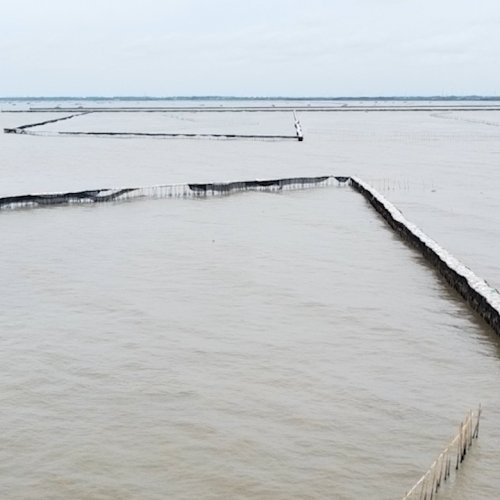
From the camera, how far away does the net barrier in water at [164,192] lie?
1054 inches

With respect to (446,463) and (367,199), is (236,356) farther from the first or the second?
(367,199)

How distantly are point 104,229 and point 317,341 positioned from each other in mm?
11985

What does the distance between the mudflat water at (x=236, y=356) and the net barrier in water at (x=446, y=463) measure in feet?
0.48

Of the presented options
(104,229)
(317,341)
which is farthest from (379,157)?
(317,341)

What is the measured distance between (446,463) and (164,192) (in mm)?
23314

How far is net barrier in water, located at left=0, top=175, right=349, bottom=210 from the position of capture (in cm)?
2678

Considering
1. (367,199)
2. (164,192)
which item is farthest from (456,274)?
(164,192)

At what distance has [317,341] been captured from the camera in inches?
474

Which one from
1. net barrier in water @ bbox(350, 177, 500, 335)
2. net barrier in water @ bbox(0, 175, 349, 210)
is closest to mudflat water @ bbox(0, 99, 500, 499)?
net barrier in water @ bbox(350, 177, 500, 335)

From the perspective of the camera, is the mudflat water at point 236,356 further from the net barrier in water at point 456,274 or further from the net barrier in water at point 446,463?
the net barrier in water at point 456,274

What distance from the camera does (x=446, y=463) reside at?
7934 millimetres

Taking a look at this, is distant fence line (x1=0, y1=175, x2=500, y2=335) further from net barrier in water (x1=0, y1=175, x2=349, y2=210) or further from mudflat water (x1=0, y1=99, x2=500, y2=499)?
mudflat water (x1=0, y1=99, x2=500, y2=499)

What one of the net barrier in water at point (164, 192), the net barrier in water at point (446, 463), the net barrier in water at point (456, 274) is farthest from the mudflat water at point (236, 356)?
the net barrier in water at point (164, 192)

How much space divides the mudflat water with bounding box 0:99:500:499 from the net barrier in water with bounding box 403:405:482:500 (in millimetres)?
145
